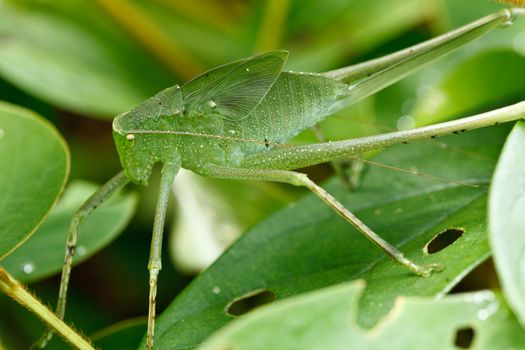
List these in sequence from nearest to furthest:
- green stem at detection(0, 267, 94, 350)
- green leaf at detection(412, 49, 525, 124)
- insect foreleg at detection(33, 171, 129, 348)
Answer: green stem at detection(0, 267, 94, 350) → insect foreleg at detection(33, 171, 129, 348) → green leaf at detection(412, 49, 525, 124)

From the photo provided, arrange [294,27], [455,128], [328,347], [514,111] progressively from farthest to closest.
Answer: [294,27] < [455,128] < [514,111] < [328,347]

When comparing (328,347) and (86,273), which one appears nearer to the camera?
(328,347)

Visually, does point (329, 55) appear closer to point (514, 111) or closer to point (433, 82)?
point (433, 82)

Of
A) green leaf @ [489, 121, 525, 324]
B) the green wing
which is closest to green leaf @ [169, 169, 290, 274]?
the green wing

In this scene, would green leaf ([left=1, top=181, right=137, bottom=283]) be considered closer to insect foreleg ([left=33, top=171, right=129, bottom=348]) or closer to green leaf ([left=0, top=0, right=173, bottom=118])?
insect foreleg ([left=33, top=171, right=129, bottom=348])

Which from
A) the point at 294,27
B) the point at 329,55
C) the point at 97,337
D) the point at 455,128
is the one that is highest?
the point at 294,27

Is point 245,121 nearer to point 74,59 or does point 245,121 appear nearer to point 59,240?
point 59,240

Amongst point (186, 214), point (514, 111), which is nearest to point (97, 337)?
point (186, 214)

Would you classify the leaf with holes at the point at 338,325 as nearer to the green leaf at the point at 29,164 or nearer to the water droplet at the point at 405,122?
the green leaf at the point at 29,164
